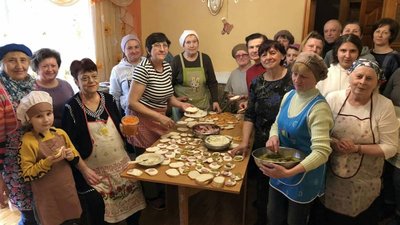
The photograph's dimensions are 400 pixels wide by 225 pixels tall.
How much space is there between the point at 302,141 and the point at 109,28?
8.52ft

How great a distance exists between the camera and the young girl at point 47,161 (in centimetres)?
157

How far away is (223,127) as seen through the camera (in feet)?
7.20

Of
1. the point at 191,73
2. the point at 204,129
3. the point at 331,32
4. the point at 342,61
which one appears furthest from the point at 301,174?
the point at 331,32

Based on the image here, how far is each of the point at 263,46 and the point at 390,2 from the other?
78.3 inches

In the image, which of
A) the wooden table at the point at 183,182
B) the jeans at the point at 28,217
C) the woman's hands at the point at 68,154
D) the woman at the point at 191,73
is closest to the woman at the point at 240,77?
Answer: the woman at the point at 191,73

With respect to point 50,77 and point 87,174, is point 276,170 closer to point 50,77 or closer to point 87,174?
point 87,174

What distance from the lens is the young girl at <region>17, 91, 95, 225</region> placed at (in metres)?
1.57

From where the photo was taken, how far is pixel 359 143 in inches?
59.7

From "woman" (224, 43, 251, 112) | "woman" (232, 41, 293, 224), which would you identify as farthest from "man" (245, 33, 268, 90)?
"woman" (232, 41, 293, 224)

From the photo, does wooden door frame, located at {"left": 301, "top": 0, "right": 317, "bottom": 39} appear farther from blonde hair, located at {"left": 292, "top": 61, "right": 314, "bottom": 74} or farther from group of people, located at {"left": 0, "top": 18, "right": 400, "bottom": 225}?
blonde hair, located at {"left": 292, "top": 61, "right": 314, "bottom": 74}

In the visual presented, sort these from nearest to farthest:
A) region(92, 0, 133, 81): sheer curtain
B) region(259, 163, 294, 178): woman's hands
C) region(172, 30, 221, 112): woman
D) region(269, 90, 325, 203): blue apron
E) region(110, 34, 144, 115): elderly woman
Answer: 1. region(259, 163, 294, 178): woman's hands
2. region(269, 90, 325, 203): blue apron
3. region(172, 30, 221, 112): woman
4. region(110, 34, 144, 115): elderly woman
5. region(92, 0, 133, 81): sheer curtain

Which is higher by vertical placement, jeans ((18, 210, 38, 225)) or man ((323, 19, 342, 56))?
man ((323, 19, 342, 56))

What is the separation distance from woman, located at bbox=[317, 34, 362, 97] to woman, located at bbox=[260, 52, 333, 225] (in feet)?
1.63

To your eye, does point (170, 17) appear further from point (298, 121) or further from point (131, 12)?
point (298, 121)
